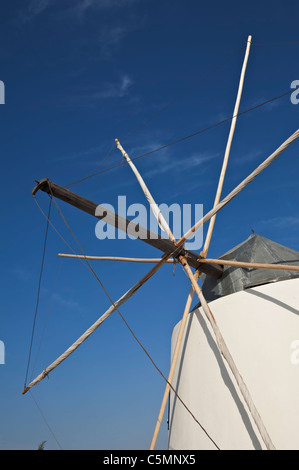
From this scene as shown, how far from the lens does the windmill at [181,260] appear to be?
5180 millimetres

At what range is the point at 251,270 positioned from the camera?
680 cm

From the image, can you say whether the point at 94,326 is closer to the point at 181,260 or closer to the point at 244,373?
the point at 181,260

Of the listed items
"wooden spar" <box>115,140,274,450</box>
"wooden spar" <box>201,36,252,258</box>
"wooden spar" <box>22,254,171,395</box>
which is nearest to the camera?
"wooden spar" <box>115,140,274,450</box>

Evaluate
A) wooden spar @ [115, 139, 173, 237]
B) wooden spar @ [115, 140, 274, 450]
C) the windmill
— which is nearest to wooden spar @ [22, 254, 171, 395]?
the windmill

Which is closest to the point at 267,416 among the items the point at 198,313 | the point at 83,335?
the point at 198,313

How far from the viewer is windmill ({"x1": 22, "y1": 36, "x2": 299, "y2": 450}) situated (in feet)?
17.0

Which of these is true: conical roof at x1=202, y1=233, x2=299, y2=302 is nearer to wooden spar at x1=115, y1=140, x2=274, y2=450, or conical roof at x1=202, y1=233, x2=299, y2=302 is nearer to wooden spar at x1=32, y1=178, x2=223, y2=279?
wooden spar at x1=115, y1=140, x2=274, y2=450

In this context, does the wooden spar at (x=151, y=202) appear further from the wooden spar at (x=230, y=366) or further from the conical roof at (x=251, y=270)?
the conical roof at (x=251, y=270)

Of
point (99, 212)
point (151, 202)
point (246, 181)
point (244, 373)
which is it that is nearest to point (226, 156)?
point (151, 202)

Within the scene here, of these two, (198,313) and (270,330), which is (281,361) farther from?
(198,313)

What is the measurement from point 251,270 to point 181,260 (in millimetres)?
1199
